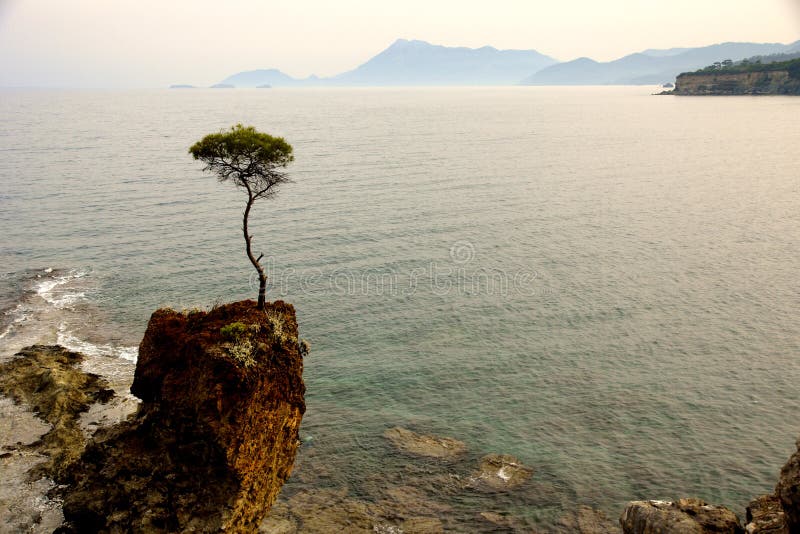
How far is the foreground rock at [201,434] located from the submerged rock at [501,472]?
1040 cm

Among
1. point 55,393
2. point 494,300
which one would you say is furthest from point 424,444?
point 55,393

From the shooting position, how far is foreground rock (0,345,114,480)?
28.3 m

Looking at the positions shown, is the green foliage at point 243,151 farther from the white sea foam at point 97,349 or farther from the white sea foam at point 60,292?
the white sea foam at point 60,292

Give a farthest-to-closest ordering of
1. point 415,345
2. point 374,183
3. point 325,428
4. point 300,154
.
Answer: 1. point 300,154
2. point 374,183
3. point 415,345
4. point 325,428

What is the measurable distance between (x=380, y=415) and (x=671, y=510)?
17678mm

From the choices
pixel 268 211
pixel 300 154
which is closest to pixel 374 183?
pixel 268 211

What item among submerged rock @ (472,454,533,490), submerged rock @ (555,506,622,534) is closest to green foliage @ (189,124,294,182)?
submerged rock @ (472,454,533,490)

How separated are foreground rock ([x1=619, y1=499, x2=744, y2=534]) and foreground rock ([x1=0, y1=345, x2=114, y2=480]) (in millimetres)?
26153

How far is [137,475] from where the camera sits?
23031 mm

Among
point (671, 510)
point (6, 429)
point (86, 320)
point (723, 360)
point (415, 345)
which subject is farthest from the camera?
point (86, 320)

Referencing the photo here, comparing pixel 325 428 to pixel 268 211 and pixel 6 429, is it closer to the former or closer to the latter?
pixel 6 429

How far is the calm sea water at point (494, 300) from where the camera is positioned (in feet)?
104

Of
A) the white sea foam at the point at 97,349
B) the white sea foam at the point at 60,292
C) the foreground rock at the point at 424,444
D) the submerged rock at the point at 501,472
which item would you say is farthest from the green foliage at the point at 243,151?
the white sea foam at the point at 60,292

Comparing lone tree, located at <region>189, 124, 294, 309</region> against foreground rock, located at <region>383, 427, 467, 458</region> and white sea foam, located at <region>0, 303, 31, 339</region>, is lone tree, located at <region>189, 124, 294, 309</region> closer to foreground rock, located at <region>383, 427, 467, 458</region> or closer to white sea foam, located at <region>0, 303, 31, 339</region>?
foreground rock, located at <region>383, 427, 467, 458</region>
